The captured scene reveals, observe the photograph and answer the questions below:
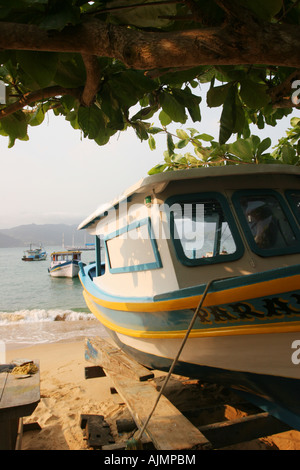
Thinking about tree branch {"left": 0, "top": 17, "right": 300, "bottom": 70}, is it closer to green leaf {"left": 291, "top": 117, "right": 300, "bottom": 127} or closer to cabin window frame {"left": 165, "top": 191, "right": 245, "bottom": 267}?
cabin window frame {"left": 165, "top": 191, "right": 245, "bottom": 267}

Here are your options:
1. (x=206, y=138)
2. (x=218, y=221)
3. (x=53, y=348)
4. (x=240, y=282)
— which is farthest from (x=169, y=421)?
(x=53, y=348)

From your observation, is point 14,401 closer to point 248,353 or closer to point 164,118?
point 248,353

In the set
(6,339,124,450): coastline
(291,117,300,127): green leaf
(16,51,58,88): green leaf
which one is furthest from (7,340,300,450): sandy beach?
(291,117,300,127): green leaf

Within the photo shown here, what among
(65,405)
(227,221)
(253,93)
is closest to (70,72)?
(253,93)

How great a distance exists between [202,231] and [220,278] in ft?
3.69

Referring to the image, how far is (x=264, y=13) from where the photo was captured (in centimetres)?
162

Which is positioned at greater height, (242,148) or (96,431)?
(242,148)

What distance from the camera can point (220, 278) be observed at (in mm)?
2699

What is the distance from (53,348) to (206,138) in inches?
303

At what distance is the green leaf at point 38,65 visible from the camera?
1601 mm

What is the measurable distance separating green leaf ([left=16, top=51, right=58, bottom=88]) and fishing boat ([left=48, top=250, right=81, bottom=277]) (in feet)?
113

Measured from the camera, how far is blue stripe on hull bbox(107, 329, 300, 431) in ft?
9.52
